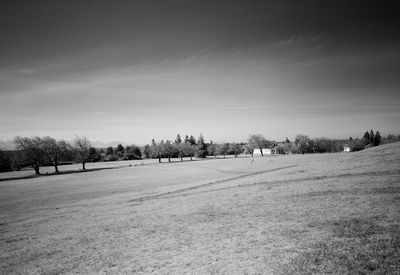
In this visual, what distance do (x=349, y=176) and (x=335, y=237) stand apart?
15.8 m

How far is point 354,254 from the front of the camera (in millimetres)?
7805

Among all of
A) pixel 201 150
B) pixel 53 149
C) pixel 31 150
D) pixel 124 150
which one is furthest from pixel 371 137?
pixel 31 150

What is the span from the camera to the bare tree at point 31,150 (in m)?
80.8

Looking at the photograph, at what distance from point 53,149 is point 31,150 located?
7.12m

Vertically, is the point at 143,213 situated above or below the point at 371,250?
below

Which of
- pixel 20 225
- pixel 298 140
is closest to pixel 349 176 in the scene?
pixel 20 225

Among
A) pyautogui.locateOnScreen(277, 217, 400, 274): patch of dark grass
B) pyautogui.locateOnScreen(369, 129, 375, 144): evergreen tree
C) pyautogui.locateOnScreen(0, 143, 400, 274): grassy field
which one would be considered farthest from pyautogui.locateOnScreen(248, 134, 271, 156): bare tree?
pyautogui.locateOnScreen(277, 217, 400, 274): patch of dark grass

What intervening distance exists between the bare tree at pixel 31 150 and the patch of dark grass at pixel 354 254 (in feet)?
319

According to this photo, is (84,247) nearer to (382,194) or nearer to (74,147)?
(382,194)

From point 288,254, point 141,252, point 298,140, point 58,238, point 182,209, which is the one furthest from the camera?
point 298,140

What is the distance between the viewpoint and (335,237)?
31.1ft

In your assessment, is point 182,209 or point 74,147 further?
point 74,147

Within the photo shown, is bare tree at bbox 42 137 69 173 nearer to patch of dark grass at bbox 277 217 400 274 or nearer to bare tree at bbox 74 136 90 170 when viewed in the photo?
bare tree at bbox 74 136 90 170

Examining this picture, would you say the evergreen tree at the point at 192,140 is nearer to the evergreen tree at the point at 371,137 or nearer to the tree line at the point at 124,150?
the tree line at the point at 124,150
